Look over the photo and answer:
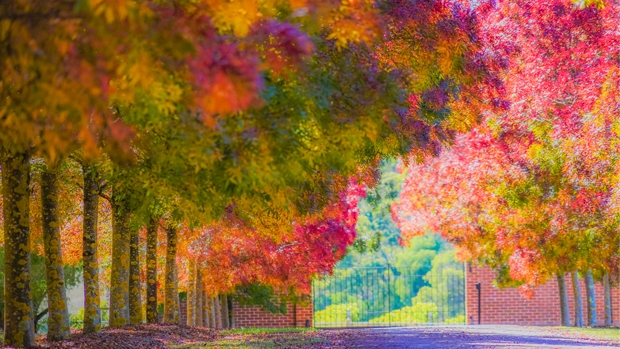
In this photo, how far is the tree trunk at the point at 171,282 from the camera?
24.0 m

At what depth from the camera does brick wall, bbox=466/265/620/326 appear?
129 ft

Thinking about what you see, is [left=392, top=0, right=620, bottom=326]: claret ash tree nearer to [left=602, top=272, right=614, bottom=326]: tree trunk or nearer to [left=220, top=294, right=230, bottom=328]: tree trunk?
[left=602, top=272, right=614, bottom=326]: tree trunk

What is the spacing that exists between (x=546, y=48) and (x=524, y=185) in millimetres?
3684

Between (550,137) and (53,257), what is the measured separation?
9.22 metres

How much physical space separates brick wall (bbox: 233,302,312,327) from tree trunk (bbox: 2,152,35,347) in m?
24.5

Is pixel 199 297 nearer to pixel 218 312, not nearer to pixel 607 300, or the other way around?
pixel 218 312

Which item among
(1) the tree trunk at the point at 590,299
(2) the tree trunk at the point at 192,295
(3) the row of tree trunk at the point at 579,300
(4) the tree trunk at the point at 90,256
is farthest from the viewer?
(1) the tree trunk at the point at 590,299

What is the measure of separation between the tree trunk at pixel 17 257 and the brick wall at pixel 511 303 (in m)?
27.6

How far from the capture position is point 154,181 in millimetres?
8664

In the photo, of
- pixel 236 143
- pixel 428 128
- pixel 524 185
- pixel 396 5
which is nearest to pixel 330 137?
pixel 236 143

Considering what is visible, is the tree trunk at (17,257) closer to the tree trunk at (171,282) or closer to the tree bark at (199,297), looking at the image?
the tree trunk at (171,282)

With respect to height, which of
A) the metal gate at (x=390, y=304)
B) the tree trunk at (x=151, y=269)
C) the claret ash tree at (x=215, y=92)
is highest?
the claret ash tree at (x=215, y=92)

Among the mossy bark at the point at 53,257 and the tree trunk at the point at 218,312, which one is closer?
Answer: the mossy bark at the point at 53,257

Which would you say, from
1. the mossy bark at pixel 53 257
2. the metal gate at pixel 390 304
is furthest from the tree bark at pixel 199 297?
the mossy bark at pixel 53 257
